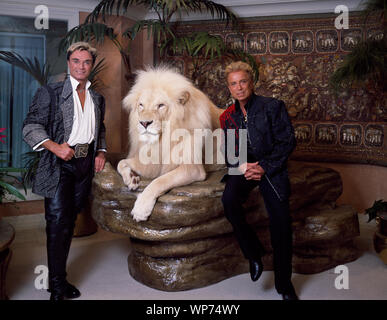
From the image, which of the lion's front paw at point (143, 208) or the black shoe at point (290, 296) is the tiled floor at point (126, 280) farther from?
the lion's front paw at point (143, 208)

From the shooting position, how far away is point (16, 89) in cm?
505

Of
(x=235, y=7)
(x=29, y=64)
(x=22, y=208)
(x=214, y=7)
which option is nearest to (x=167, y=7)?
(x=214, y=7)

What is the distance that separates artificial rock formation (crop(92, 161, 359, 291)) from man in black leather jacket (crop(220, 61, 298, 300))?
0.71 ft

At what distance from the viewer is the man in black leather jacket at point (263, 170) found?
292 cm

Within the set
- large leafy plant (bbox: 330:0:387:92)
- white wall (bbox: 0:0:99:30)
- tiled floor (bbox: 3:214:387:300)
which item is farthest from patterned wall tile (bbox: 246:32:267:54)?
tiled floor (bbox: 3:214:387:300)

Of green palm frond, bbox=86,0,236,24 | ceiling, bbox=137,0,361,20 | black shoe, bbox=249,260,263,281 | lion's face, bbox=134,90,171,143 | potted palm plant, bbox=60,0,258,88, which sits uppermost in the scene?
ceiling, bbox=137,0,361,20

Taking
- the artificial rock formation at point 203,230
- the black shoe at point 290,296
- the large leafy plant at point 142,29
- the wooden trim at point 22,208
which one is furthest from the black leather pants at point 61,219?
the wooden trim at point 22,208

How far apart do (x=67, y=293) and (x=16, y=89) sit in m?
3.05

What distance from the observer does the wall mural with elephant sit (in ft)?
17.0

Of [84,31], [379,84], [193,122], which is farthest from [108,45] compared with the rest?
[379,84]

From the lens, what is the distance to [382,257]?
3889 mm

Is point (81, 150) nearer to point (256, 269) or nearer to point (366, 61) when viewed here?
point (256, 269)

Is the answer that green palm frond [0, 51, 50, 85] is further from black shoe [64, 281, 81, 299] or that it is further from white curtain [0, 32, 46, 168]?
black shoe [64, 281, 81, 299]

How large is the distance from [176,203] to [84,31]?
2612 millimetres
